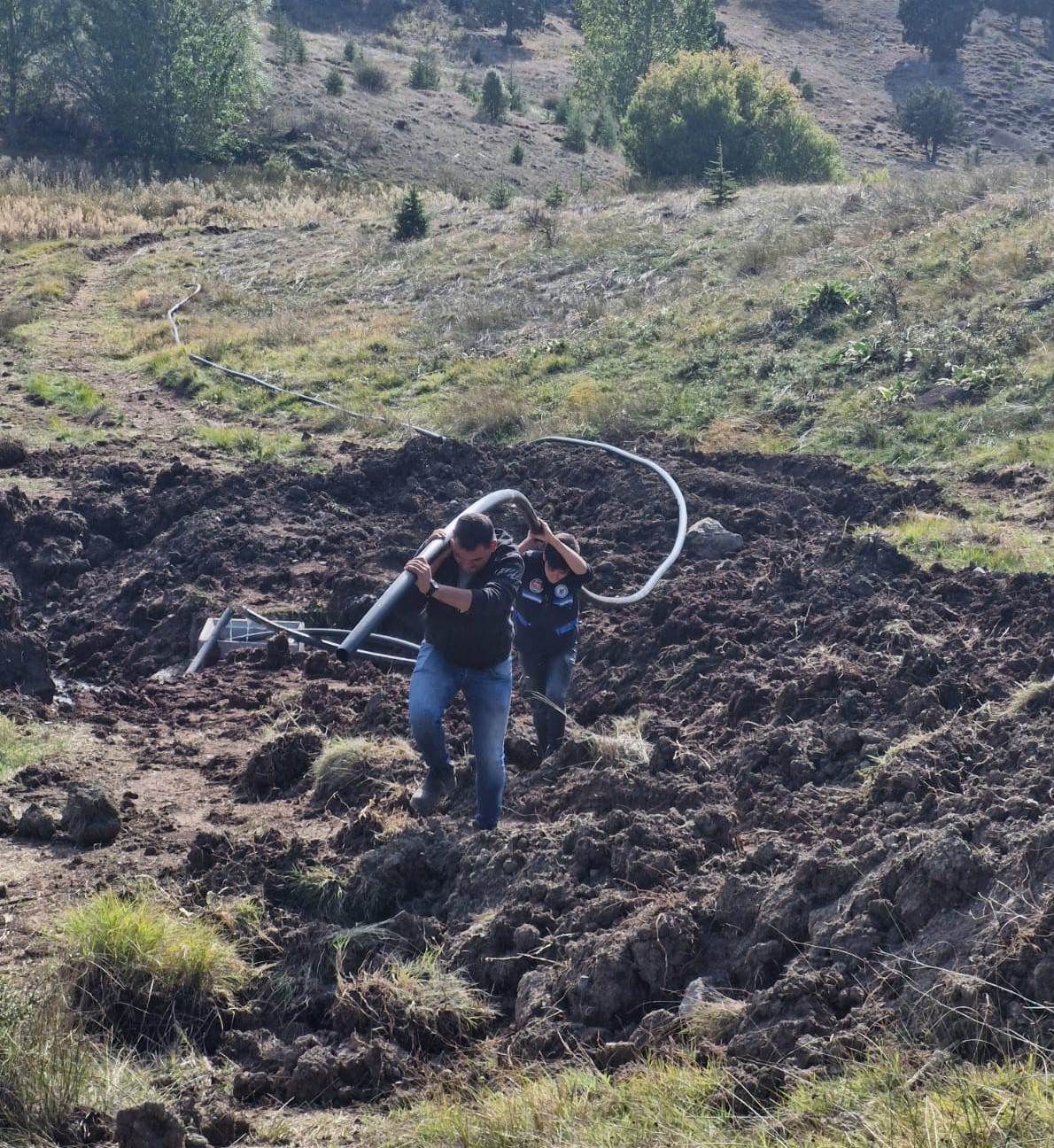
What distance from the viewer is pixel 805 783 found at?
22.4 ft

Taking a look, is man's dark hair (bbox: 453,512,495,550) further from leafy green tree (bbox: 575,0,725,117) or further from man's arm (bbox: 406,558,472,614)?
leafy green tree (bbox: 575,0,725,117)

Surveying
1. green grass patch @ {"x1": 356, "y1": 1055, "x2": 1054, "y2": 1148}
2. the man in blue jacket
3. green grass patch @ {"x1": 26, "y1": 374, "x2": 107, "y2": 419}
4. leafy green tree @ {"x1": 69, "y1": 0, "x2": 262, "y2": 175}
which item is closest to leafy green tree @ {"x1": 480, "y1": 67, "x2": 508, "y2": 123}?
leafy green tree @ {"x1": 69, "y1": 0, "x2": 262, "y2": 175}

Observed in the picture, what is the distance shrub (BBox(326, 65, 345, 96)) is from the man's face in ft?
167

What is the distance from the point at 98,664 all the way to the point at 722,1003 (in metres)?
7.57

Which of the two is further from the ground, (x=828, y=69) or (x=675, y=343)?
(x=828, y=69)

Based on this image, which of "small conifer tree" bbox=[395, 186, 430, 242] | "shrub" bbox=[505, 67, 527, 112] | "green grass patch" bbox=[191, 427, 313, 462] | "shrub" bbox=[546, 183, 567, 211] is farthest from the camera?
"shrub" bbox=[505, 67, 527, 112]

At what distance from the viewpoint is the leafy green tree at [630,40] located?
57.1 meters

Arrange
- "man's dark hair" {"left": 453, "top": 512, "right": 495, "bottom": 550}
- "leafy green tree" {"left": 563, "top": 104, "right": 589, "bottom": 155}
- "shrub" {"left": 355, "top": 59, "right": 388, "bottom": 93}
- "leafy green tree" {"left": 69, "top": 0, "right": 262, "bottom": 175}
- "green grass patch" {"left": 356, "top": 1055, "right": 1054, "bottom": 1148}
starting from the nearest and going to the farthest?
"green grass patch" {"left": 356, "top": 1055, "right": 1054, "bottom": 1148}, "man's dark hair" {"left": 453, "top": 512, "right": 495, "bottom": 550}, "leafy green tree" {"left": 69, "top": 0, "right": 262, "bottom": 175}, "leafy green tree" {"left": 563, "top": 104, "right": 589, "bottom": 155}, "shrub" {"left": 355, "top": 59, "right": 388, "bottom": 93}

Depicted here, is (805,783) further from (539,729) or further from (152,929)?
(152,929)

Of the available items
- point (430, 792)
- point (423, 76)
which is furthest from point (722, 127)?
point (430, 792)

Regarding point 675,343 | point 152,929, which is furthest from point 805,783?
point 675,343

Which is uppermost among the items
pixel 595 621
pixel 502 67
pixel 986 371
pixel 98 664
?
pixel 502 67

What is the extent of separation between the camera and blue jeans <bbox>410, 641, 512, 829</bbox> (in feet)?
22.6

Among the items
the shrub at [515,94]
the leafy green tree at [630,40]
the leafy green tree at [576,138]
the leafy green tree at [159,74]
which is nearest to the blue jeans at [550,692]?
the leafy green tree at [159,74]
